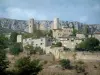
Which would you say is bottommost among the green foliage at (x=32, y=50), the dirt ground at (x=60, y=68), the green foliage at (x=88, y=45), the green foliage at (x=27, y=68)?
the dirt ground at (x=60, y=68)

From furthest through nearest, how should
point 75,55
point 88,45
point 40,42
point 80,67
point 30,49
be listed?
point 40,42
point 88,45
point 30,49
point 75,55
point 80,67

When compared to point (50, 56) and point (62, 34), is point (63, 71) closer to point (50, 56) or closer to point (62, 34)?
point (50, 56)

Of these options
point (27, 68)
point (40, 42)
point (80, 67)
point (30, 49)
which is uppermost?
point (40, 42)

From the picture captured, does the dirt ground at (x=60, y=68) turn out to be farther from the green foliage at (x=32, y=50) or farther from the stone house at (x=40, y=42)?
the stone house at (x=40, y=42)

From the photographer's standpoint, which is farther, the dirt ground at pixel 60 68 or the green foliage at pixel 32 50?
the green foliage at pixel 32 50

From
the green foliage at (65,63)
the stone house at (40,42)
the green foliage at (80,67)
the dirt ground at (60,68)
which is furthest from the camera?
the stone house at (40,42)

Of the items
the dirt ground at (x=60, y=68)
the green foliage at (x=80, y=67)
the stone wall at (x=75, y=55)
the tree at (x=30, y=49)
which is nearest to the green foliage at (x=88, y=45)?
the stone wall at (x=75, y=55)

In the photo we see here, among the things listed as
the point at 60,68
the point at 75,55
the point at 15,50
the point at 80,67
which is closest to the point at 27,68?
the point at 60,68

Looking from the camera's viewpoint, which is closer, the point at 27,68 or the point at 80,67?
the point at 27,68

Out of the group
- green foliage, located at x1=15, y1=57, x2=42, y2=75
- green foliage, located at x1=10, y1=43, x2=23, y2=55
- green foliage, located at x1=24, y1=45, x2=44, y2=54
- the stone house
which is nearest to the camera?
green foliage, located at x1=15, y1=57, x2=42, y2=75

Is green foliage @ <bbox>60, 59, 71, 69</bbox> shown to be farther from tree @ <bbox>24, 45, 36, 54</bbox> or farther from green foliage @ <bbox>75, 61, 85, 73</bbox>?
tree @ <bbox>24, 45, 36, 54</bbox>

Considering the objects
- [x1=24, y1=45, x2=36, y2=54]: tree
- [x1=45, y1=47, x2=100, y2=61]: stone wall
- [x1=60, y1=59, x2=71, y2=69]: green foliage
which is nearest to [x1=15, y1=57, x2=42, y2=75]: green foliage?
[x1=60, y1=59, x2=71, y2=69]: green foliage

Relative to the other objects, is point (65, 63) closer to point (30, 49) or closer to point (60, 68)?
point (60, 68)

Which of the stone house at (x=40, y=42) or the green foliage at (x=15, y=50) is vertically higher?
the stone house at (x=40, y=42)
